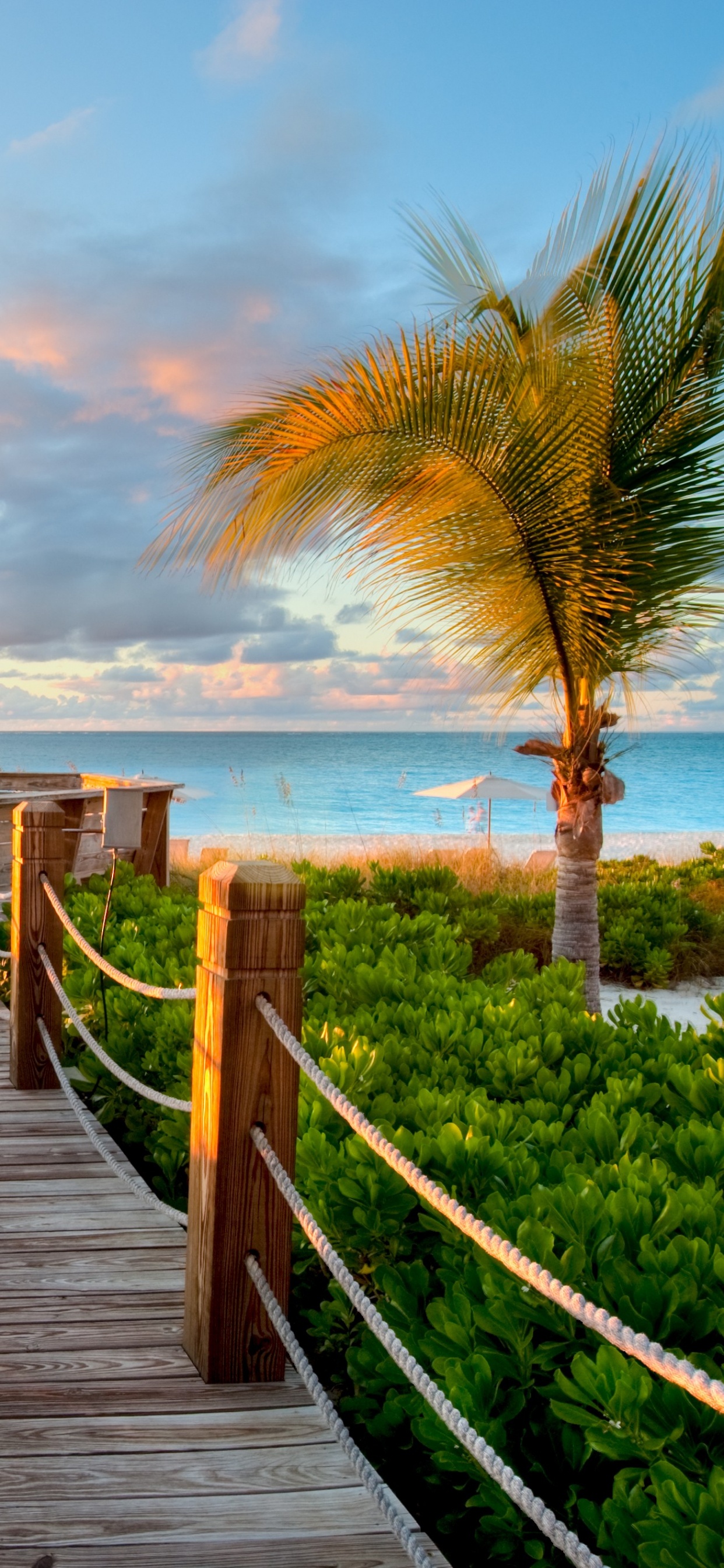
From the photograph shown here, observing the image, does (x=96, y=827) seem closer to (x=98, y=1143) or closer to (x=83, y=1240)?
(x=98, y=1143)

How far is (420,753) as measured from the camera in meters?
78.9

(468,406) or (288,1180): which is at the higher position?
(468,406)

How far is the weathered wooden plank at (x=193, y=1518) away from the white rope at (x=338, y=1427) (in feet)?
0.20

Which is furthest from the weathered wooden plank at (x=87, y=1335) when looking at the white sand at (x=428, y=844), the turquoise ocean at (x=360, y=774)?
the turquoise ocean at (x=360, y=774)

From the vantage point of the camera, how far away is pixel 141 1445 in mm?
1942

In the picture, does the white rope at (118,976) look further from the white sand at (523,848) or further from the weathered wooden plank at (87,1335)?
the white sand at (523,848)

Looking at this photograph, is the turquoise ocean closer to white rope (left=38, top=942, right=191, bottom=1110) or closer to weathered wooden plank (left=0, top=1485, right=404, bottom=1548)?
white rope (left=38, top=942, right=191, bottom=1110)

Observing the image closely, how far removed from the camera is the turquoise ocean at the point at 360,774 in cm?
4706

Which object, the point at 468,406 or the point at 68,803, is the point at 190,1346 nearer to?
the point at 468,406

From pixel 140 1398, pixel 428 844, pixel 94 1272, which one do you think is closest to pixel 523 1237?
pixel 140 1398

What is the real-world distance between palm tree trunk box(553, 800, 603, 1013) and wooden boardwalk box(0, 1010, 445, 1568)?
4.87 m

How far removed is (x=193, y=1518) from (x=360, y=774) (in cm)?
6537

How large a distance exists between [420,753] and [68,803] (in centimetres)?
7065

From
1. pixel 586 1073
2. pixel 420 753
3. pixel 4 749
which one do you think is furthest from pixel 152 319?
pixel 4 749
